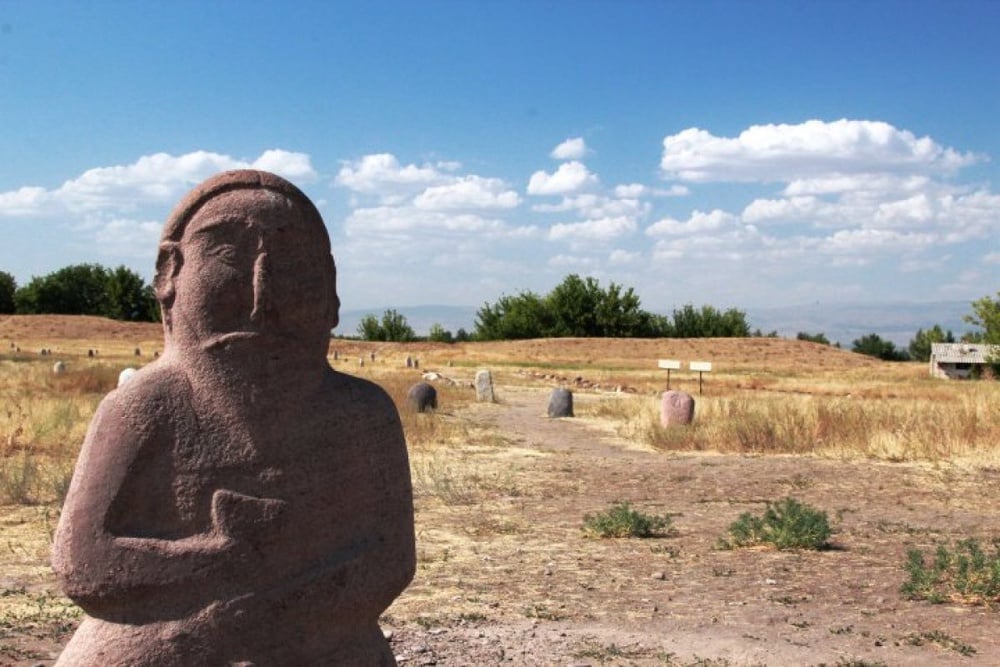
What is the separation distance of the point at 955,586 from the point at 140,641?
620cm

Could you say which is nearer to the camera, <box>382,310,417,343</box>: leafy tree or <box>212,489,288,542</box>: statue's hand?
<box>212,489,288,542</box>: statue's hand

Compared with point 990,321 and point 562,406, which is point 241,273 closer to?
point 562,406

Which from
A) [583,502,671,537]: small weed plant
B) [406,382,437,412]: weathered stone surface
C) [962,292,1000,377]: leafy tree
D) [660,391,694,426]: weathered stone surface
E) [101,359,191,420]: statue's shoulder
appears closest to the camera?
[101,359,191,420]: statue's shoulder

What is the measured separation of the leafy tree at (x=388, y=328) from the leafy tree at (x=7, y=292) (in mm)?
25829

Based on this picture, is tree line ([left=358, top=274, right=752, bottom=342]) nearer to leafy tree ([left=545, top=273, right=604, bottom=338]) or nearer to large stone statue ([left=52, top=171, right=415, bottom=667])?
leafy tree ([left=545, top=273, right=604, bottom=338])

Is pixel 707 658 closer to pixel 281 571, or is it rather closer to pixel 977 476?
pixel 281 571

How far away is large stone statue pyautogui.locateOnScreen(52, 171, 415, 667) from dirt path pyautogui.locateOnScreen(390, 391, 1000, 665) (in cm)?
274

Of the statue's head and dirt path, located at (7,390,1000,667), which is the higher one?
the statue's head

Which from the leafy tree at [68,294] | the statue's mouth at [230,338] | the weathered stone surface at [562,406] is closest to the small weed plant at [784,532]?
the statue's mouth at [230,338]

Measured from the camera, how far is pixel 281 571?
10.2 ft

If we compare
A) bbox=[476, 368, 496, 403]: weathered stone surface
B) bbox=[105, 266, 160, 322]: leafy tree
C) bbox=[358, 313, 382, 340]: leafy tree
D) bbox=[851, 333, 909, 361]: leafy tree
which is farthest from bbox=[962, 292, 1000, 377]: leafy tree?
bbox=[105, 266, 160, 322]: leafy tree

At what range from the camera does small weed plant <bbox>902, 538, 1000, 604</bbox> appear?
717cm

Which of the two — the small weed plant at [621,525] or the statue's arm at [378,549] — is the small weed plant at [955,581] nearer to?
the small weed plant at [621,525]

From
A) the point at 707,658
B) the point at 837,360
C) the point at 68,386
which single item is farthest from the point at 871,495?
the point at 837,360
